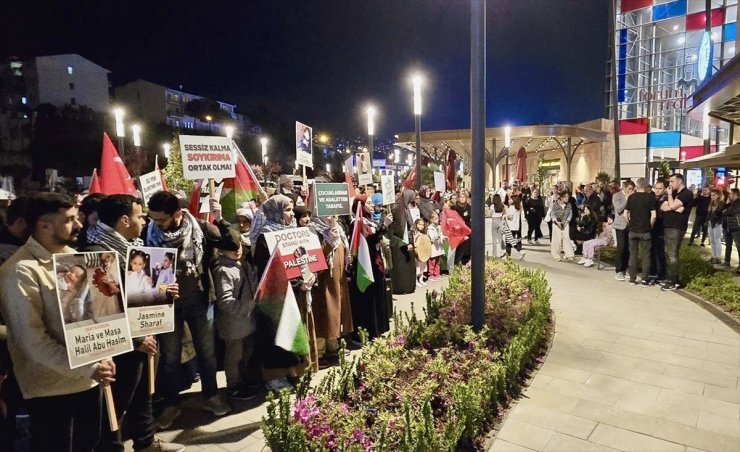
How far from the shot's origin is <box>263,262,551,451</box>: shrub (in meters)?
3.16

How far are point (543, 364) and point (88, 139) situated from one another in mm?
42237

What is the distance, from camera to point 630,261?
31.1 feet

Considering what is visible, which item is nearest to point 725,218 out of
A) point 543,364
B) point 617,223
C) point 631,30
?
point 617,223

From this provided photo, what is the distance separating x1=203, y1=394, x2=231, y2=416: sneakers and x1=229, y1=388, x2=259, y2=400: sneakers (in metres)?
0.19

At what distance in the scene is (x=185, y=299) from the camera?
4.12 meters

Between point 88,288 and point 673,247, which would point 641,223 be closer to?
point 673,247

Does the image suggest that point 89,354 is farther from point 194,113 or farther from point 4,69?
point 194,113

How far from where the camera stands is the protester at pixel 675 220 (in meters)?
8.43

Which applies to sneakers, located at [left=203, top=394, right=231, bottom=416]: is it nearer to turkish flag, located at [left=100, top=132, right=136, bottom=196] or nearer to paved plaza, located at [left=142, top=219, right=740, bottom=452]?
paved plaza, located at [left=142, top=219, right=740, bottom=452]

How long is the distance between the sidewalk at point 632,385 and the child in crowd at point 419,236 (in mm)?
2862

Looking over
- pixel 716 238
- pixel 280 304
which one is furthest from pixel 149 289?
pixel 716 238

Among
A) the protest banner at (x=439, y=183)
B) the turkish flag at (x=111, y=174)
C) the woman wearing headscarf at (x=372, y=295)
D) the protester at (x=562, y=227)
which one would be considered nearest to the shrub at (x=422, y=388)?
the woman wearing headscarf at (x=372, y=295)

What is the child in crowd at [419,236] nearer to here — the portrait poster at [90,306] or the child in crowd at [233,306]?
the child in crowd at [233,306]

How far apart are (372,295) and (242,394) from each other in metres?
2.21
